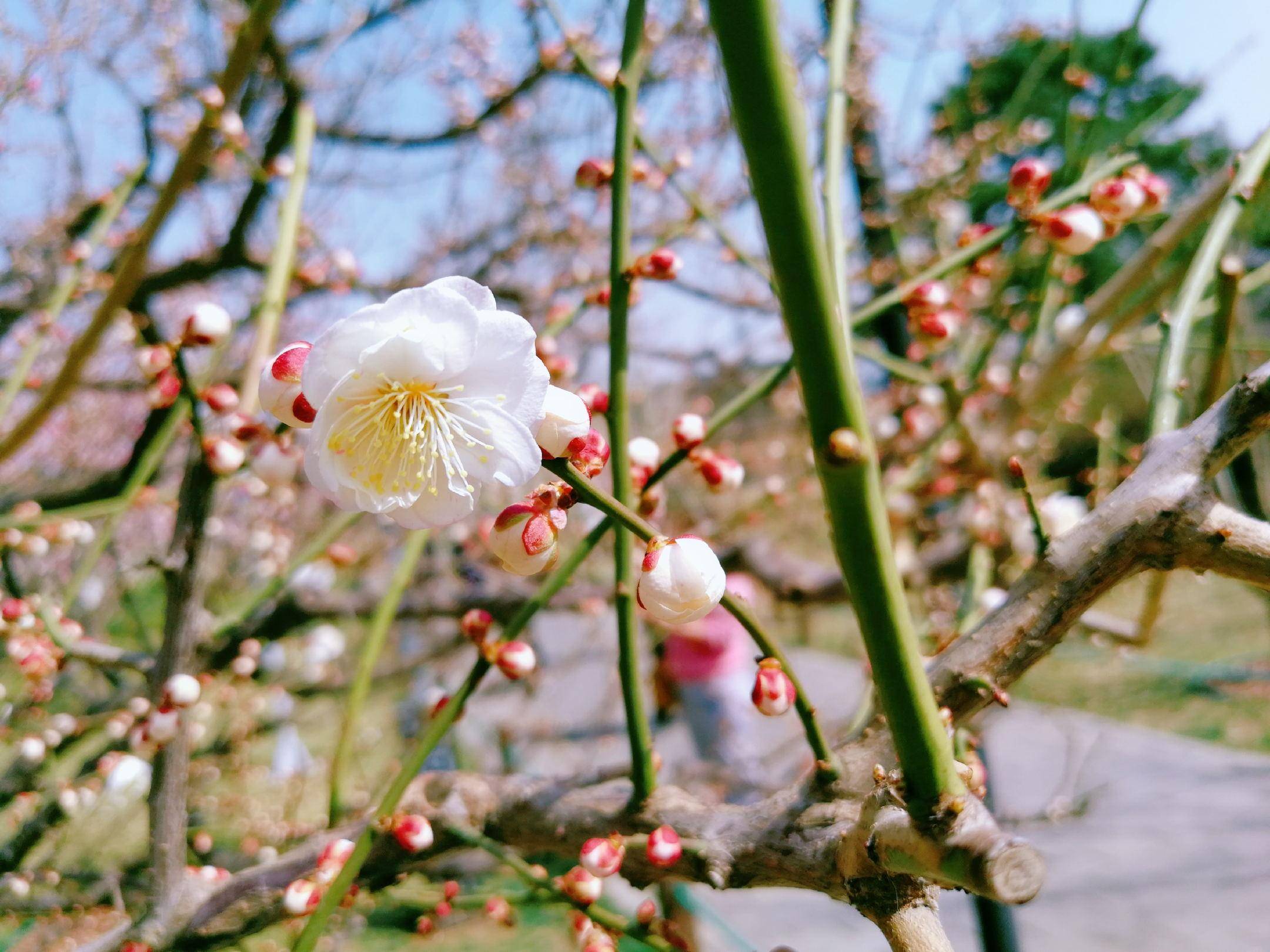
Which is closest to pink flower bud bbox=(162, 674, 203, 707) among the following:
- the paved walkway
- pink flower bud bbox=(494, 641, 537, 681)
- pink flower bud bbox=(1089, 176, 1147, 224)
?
pink flower bud bbox=(494, 641, 537, 681)

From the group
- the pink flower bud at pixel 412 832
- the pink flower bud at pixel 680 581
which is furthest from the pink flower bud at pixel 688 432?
the pink flower bud at pixel 412 832

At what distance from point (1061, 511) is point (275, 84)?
116 inches

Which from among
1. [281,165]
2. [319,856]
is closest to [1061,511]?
[319,856]

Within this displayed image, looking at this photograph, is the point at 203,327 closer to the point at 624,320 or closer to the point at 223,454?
the point at 223,454

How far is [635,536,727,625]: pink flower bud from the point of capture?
1.70 feet

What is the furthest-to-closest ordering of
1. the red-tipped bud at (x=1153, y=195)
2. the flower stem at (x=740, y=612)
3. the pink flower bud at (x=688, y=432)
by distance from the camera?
1. the red-tipped bud at (x=1153, y=195)
2. the pink flower bud at (x=688, y=432)
3. the flower stem at (x=740, y=612)

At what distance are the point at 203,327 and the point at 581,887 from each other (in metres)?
0.72

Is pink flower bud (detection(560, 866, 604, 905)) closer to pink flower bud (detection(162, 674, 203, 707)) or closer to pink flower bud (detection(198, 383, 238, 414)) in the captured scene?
pink flower bud (detection(162, 674, 203, 707))

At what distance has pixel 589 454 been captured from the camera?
1.80 ft

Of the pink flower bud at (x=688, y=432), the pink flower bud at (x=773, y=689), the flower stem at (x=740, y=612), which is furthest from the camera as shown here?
the pink flower bud at (x=688, y=432)

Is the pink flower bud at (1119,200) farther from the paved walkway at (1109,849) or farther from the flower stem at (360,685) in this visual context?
the paved walkway at (1109,849)

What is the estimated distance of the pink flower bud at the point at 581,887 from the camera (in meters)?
0.87

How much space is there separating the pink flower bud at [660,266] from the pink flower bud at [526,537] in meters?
0.31

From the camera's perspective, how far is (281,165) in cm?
178
